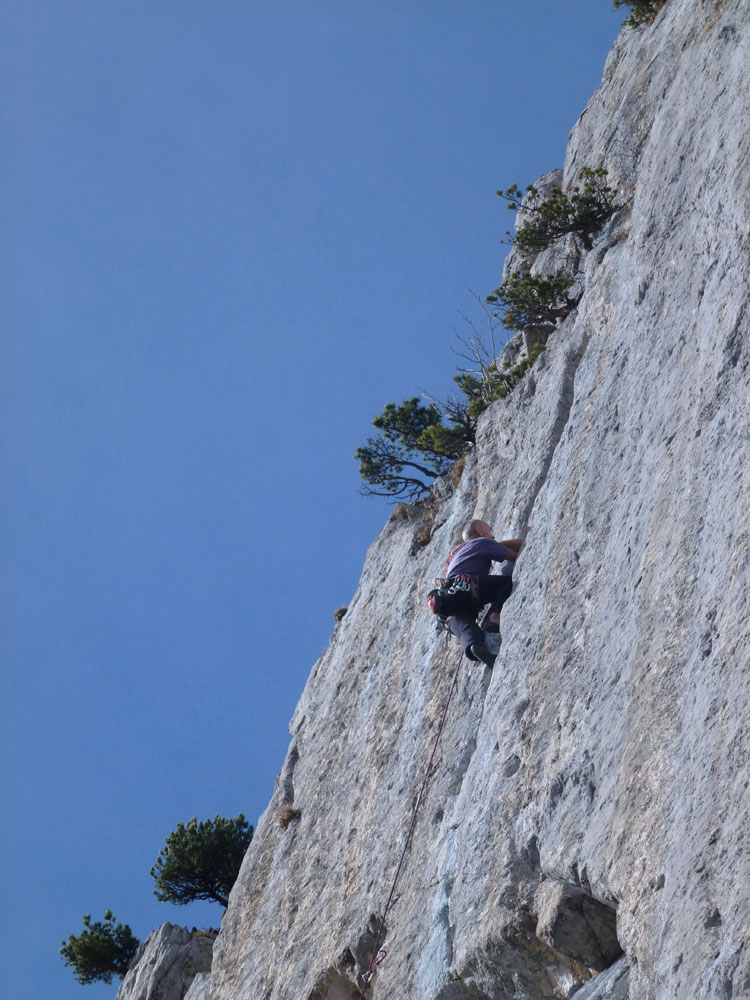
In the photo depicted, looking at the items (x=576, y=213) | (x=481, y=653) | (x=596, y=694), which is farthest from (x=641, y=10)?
(x=596, y=694)

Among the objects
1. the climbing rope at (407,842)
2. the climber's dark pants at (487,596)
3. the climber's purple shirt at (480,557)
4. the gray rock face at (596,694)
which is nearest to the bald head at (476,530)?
Result: the gray rock face at (596,694)

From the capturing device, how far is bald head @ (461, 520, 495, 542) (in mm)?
12172

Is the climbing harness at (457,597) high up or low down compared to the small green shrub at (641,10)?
down

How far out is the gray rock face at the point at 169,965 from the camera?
17.7 metres

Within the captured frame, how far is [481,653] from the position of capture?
11.1 metres

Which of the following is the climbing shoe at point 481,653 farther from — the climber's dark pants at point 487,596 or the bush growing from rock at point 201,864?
the bush growing from rock at point 201,864

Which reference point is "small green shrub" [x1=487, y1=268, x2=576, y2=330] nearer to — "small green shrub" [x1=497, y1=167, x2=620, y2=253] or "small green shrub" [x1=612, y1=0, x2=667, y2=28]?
"small green shrub" [x1=497, y1=167, x2=620, y2=253]

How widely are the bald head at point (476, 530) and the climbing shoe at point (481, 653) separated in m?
1.37

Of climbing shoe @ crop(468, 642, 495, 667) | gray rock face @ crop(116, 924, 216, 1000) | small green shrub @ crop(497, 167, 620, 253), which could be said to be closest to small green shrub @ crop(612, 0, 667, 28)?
small green shrub @ crop(497, 167, 620, 253)

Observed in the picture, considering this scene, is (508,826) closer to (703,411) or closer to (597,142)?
(703,411)

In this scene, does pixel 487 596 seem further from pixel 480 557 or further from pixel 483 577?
pixel 480 557

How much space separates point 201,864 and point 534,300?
13872 mm

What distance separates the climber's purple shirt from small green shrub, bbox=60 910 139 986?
1473 cm

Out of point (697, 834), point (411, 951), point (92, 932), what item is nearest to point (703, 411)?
point (697, 834)
